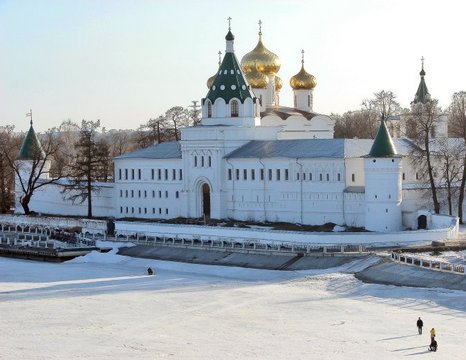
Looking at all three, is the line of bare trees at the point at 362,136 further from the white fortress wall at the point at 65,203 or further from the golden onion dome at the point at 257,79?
the golden onion dome at the point at 257,79

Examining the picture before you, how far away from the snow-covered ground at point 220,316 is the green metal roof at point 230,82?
55.1 feet

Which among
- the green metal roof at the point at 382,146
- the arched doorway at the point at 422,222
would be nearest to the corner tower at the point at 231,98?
the green metal roof at the point at 382,146

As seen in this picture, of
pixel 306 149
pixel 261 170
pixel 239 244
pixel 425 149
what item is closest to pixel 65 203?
pixel 261 170

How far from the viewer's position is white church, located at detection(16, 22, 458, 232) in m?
54.6

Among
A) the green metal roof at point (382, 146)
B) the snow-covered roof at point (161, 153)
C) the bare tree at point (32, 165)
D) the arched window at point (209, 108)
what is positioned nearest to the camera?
the green metal roof at point (382, 146)

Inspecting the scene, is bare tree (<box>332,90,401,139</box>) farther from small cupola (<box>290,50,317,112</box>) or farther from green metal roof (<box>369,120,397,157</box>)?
green metal roof (<box>369,120,397,157</box>)

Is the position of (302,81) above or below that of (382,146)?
above

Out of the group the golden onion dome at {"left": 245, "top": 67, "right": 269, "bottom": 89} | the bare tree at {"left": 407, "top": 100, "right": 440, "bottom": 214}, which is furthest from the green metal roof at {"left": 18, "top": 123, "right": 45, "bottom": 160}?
the bare tree at {"left": 407, "top": 100, "right": 440, "bottom": 214}

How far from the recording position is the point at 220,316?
3766 centimetres

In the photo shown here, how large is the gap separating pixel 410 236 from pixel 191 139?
17.6 metres

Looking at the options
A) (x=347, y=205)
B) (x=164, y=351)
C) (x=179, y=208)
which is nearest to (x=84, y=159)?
(x=179, y=208)

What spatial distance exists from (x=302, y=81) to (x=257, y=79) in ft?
16.2

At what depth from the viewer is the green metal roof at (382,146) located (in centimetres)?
5394

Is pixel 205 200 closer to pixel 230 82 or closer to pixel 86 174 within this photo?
pixel 230 82
